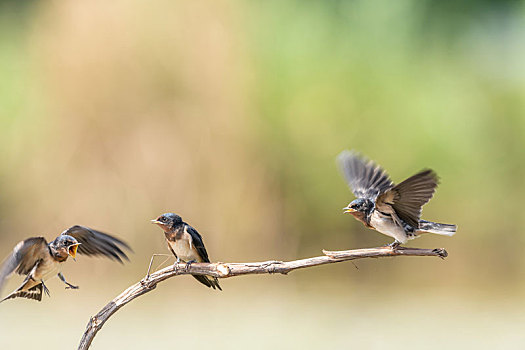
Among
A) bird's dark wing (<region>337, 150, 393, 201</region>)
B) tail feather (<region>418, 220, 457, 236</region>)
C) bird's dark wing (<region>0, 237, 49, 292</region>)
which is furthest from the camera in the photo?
bird's dark wing (<region>337, 150, 393, 201</region>)

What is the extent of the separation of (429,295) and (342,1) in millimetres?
2610

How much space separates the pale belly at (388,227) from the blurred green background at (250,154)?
3139 millimetres

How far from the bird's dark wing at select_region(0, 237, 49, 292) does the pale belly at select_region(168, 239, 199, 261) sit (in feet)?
1.04

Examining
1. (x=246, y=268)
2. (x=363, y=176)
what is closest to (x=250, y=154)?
(x=363, y=176)

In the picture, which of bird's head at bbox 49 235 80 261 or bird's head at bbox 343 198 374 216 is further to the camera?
bird's head at bbox 343 198 374 216

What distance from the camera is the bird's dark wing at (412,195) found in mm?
1868

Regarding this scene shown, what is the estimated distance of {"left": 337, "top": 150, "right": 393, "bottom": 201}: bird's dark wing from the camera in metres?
2.52

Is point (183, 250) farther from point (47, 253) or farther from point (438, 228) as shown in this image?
point (438, 228)

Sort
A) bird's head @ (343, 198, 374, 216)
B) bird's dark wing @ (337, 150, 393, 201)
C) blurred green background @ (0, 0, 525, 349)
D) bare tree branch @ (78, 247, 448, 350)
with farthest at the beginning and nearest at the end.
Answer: blurred green background @ (0, 0, 525, 349)
bird's dark wing @ (337, 150, 393, 201)
bird's head @ (343, 198, 374, 216)
bare tree branch @ (78, 247, 448, 350)

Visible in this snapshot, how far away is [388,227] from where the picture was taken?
2035 mm

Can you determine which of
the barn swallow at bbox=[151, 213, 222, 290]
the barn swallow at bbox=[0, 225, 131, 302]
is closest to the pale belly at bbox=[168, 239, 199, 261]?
the barn swallow at bbox=[151, 213, 222, 290]

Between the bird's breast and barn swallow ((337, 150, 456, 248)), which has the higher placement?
barn swallow ((337, 150, 456, 248))

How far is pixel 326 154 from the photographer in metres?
5.52

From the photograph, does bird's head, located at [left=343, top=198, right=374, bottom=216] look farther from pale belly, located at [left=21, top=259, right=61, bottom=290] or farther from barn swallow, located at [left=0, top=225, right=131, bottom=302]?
pale belly, located at [left=21, top=259, right=61, bottom=290]
